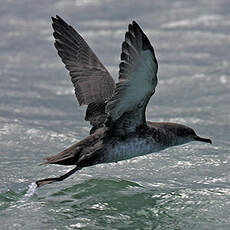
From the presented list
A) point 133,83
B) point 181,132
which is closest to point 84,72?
point 181,132

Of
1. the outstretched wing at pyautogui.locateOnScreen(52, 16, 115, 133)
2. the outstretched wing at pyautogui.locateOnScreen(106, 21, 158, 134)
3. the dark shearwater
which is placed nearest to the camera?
the outstretched wing at pyautogui.locateOnScreen(106, 21, 158, 134)

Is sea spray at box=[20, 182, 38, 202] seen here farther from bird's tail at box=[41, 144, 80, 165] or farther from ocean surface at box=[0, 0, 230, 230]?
bird's tail at box=[41, 144, 80, 165]

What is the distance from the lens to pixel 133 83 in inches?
294

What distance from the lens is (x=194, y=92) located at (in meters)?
12.2

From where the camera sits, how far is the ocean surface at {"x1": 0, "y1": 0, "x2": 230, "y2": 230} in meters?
7.50

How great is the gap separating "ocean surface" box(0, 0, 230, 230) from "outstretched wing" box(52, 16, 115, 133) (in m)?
0.88

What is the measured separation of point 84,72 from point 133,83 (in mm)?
1820

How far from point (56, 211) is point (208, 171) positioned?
2.47 meters

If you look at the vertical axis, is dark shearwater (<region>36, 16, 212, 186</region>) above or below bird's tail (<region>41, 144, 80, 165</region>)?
above

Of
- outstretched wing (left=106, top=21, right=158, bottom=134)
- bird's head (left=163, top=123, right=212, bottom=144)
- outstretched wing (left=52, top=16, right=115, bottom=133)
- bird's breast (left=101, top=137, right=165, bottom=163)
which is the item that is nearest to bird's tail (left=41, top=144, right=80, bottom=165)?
bird's breast (left=101, top=137, right=165, bottom=163)

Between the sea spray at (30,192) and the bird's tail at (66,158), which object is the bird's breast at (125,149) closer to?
the bird's tail at (66,158)

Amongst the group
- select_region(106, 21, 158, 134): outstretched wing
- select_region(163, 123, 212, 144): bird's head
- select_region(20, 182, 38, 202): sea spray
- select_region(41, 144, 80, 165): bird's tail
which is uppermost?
select_region(106, 21, 158, 134): outstretched wing

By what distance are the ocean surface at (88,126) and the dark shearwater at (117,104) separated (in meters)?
0.48

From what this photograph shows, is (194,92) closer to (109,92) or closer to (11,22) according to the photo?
(109,92)
